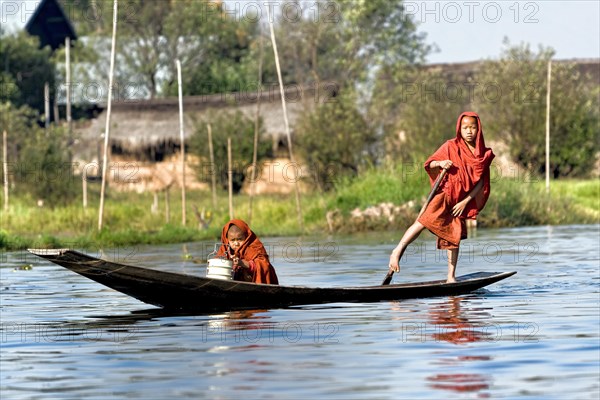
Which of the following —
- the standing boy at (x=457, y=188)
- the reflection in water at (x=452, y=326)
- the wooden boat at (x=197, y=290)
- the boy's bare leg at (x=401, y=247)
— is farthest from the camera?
the standing boy at (x=457, y=188)

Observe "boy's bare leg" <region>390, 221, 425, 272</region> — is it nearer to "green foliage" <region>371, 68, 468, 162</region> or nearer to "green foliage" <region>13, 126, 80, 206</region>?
"green foliage" <region>13, 126, 80, 206</region>

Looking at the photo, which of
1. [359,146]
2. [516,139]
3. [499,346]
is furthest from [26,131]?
[499,346]

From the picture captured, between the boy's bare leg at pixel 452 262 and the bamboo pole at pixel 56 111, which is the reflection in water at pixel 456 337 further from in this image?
the bamboo pole at pixel 56 111

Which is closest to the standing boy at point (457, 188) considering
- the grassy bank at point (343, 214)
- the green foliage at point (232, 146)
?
the grassy bank at point (343, 214)

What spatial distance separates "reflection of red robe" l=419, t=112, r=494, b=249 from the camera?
40.4ft

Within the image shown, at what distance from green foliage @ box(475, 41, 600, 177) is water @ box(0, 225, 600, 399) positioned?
24185mm

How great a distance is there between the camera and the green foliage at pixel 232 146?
127ft

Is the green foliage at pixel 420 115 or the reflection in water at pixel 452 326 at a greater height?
the green foliage at pixel 420 115

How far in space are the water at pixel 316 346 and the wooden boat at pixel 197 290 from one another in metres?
0.13

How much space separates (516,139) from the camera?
39.2m

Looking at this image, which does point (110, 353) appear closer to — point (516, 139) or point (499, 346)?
point (499, 346)

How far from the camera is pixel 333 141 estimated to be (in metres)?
35.2

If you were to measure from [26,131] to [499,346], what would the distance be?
3021 centimetres

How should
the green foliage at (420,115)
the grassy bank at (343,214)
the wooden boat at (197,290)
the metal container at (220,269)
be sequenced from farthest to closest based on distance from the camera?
1. the green foliage at (420,115)
2. the grassy bank at (343,214)
3. the metal container at (220,269)
4. the wooden boat at (197,290)
